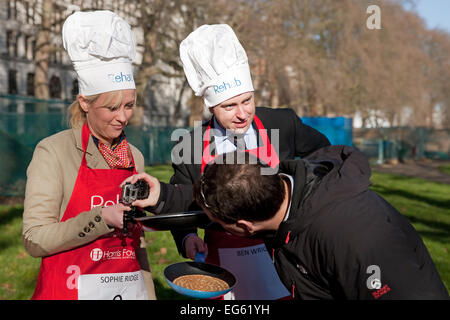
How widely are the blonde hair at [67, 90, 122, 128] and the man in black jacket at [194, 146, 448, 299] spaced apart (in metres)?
0.73

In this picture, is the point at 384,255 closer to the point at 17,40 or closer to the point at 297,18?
the point at 297,18

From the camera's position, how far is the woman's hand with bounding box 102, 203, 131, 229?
2049mm

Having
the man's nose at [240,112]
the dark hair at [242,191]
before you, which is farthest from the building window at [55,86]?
the dark hair at [242,191]

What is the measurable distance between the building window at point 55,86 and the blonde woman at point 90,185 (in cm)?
3616

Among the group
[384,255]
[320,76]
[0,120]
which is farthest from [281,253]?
[320,76]

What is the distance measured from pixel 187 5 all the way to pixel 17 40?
22682 millimetres

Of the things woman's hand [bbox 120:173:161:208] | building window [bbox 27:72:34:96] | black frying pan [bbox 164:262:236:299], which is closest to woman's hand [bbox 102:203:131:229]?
woman's hand [bbox 120:173:161:208]

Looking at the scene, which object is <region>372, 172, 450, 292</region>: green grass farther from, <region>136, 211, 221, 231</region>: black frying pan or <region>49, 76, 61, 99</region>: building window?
<region>49, 76, 61, 99</region>: building window

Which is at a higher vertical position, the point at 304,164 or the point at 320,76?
the point at 320,76

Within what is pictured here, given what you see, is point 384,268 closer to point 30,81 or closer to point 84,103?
point 84,103

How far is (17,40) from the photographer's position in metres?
36.7

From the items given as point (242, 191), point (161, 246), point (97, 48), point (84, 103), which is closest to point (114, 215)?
point (242, 191)

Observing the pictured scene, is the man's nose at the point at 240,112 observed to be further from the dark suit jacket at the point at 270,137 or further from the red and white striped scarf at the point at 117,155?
the red and white striped scarf at the point at 117,155

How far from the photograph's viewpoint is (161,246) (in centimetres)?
664
